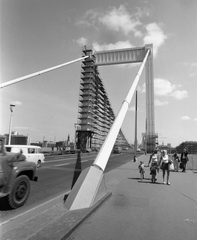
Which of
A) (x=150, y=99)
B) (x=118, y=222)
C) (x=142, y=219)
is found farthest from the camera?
(x=150, y=99)

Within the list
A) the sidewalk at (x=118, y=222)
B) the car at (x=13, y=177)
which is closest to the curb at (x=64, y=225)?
the sidewalk at (x=118, y=222)

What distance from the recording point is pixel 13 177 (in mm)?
5031

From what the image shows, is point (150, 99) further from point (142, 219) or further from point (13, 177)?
point (13, 177)

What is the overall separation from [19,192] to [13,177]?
0.61 meters

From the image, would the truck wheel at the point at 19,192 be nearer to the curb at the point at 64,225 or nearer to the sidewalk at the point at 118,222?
the sidewalk at the point at 118,222

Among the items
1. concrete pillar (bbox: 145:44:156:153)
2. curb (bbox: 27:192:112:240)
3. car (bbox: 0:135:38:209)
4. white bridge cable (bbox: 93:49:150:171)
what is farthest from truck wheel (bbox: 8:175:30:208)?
concrete pillar (bbox: 145:44:156:153)

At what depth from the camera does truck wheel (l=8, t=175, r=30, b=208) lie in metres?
5.11

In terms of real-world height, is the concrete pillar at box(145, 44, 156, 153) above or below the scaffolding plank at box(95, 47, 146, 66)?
below

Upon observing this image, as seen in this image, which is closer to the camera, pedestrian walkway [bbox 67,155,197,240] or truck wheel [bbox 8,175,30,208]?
pedestrian walkway [bbox 67,155,197,240]

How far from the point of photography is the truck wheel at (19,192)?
5113 mm

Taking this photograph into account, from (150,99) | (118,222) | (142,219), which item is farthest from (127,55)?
(118,222)

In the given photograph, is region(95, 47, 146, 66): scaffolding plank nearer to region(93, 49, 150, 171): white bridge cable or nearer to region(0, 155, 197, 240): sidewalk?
region(93, 49, 150, 171): white bridge cable

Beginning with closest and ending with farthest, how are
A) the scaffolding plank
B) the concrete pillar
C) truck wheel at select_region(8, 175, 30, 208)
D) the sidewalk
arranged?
the sidewalk, truck wheel at select_region(8, 175, 30, 208), the scaffolding plank, the concrete pillar

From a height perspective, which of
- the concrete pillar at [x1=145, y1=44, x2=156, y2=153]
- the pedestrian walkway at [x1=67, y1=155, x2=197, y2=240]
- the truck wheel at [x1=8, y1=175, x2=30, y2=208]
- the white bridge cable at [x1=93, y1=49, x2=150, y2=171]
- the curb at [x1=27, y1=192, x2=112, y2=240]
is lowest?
the pedestrian walkway at [x1=67, y1=155, x2=197, y2=240]
